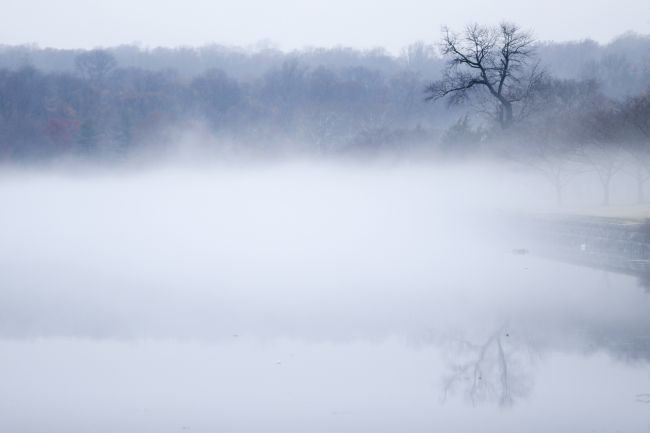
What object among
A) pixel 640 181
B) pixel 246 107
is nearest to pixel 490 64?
pixel 640 181

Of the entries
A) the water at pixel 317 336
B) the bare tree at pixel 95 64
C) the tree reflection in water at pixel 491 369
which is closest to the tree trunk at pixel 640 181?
the water at pixel 317 336

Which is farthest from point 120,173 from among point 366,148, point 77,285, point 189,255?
point 77,285

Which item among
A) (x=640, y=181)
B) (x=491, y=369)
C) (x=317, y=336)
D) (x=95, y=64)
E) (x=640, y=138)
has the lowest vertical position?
(x=491, y=369)

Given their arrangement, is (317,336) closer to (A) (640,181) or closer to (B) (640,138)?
(B) (640,138)

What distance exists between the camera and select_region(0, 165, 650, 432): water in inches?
376

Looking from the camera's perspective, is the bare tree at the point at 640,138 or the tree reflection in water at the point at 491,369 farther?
the bare tree at the point at 640,138

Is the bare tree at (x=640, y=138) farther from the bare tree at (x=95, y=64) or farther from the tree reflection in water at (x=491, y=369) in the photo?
the bare tree at (x=95, y=64)

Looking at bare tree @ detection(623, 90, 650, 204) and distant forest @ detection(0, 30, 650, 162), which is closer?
bare tree @ detection(623, 90, 650, 204)

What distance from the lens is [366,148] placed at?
6019cm

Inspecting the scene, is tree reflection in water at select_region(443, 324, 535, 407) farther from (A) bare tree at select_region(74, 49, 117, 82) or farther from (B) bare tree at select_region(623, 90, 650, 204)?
(A) bare tree at select_region(74, 49, 117, 82)

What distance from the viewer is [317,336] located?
13578mm

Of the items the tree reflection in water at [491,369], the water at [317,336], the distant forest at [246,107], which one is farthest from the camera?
the distant forest at [246,107]

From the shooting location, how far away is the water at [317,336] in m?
9.56

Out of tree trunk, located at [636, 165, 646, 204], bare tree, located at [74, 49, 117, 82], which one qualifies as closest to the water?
tree trunk, located at [636, 165, 646, 204]
